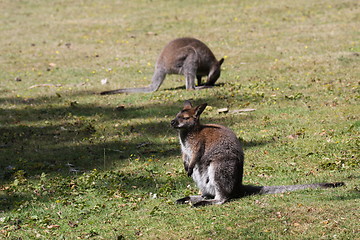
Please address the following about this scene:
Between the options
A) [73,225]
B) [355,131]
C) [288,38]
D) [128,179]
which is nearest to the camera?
[73,225]

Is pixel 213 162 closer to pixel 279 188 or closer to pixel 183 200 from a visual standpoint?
pixel 183 200

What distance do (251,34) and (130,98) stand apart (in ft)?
33.0

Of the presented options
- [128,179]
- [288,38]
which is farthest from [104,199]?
[288,38]

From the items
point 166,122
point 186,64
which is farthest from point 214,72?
point 166,122

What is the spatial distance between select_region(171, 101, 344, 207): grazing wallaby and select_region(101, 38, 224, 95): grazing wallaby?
7758 mm

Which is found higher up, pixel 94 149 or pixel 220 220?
pixel 220 220

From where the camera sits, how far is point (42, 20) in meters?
27.5

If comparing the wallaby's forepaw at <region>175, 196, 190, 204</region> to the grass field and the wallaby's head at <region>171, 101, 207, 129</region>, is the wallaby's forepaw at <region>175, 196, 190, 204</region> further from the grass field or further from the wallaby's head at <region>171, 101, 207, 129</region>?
the wallaby's head at <region>171, 101, 207, 129</region>

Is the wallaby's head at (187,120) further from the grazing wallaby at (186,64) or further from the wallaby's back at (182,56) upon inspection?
the wallaby's back at (182,56)

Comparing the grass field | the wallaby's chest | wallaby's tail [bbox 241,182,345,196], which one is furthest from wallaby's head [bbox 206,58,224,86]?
wallaby's tail [bbox 241,182,345,196]

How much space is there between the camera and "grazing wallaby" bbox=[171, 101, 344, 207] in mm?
6371

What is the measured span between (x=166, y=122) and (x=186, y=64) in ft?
10.8

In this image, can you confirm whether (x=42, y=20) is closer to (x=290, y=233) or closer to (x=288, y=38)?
(x=288, y=38)

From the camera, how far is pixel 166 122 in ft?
38.6
